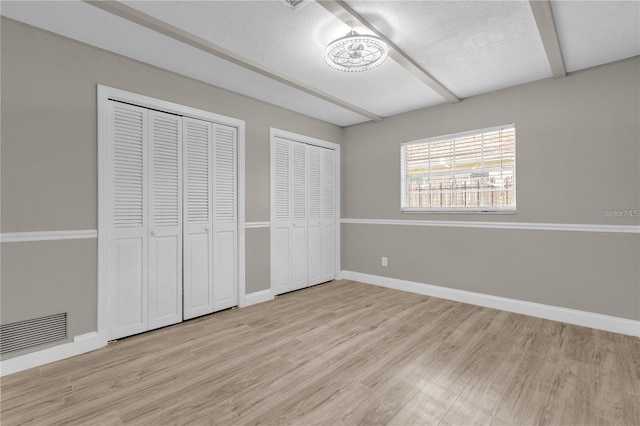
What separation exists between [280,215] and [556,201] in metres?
3.24

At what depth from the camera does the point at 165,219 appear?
3.11m

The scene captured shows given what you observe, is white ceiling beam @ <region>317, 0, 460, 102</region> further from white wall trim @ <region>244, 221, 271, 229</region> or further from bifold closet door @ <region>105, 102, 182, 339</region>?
white wall trim @ <region>244, 221, 271, 229</region>

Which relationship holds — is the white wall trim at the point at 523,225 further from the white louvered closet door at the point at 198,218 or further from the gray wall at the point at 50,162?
the gray wall at the point at 50,162

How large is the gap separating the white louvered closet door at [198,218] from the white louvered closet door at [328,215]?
1.94 m

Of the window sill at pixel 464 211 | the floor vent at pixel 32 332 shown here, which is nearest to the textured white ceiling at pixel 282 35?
the window sill at pixel 464 211

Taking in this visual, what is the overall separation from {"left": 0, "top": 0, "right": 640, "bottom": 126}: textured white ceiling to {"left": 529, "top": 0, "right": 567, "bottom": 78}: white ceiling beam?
53 millimetres

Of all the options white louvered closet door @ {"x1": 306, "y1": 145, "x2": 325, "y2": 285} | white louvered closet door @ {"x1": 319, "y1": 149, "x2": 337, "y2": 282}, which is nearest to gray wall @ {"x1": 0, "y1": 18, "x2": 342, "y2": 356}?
white louvered closet door @ {"x1": 306, "y1": 145, "x2": 325, "y2": 285}

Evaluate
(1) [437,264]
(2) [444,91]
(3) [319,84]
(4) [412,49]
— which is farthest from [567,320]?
(3) [319,84]

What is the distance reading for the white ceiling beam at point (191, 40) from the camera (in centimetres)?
211

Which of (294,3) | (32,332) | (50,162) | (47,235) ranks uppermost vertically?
(294,3)

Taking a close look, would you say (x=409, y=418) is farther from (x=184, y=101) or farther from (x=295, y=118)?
(x=295, y=118)

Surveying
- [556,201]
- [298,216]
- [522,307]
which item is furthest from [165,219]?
[556,201]

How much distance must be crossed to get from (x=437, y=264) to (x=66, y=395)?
3.92 metres

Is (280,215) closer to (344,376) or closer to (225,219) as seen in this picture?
(225,219)
